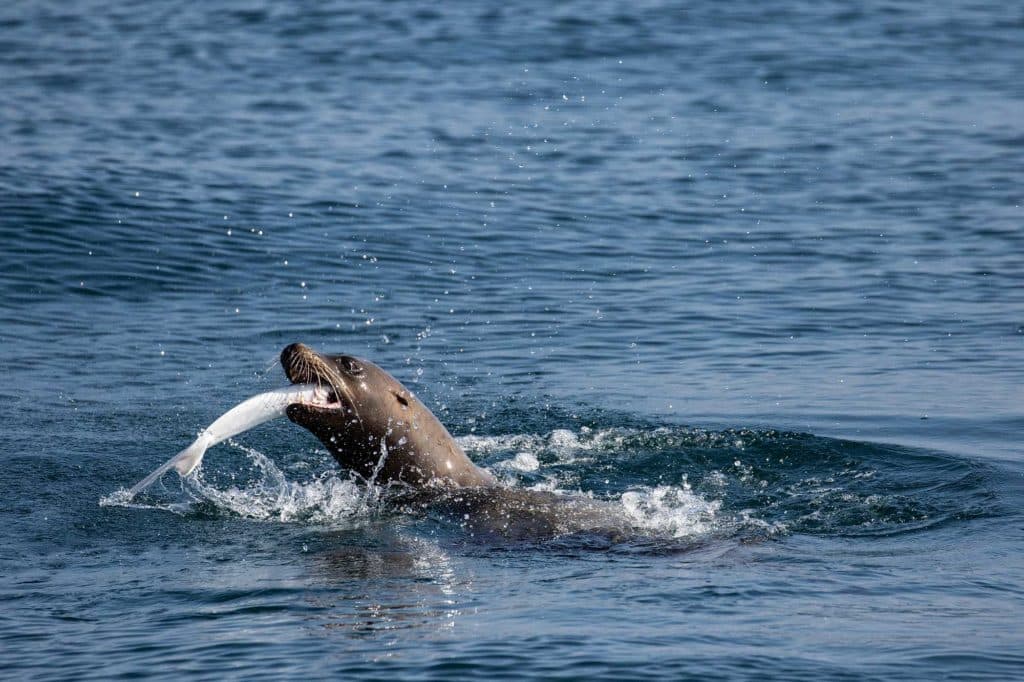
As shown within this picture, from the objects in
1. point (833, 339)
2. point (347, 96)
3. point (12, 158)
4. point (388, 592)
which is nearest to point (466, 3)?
point (347, 96)

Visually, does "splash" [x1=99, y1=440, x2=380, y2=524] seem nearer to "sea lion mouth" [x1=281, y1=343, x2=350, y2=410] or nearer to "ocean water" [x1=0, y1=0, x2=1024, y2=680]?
"ocean water" [x1=0, y1=0, x2=1024, y2=680]

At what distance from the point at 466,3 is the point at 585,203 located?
1485cm

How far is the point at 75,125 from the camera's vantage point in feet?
74.9

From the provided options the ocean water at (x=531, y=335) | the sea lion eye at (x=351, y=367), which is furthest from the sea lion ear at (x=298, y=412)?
the ocean water at (x=531, y=335)

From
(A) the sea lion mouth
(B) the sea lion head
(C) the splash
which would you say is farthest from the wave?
(A) the sea lion mouth

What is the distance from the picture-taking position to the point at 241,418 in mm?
8414

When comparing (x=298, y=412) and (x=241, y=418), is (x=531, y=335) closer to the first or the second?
(x=298, y=412)

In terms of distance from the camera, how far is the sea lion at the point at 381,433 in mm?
9188

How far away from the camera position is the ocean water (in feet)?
24.8

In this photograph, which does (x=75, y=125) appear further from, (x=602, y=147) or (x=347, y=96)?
(x=602, y=147)

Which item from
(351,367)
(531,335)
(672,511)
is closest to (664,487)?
(672,511)

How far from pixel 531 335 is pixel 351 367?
527cm

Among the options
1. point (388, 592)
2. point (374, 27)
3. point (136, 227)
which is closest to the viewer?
point (388, 592)

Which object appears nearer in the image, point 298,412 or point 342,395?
point 298,412
